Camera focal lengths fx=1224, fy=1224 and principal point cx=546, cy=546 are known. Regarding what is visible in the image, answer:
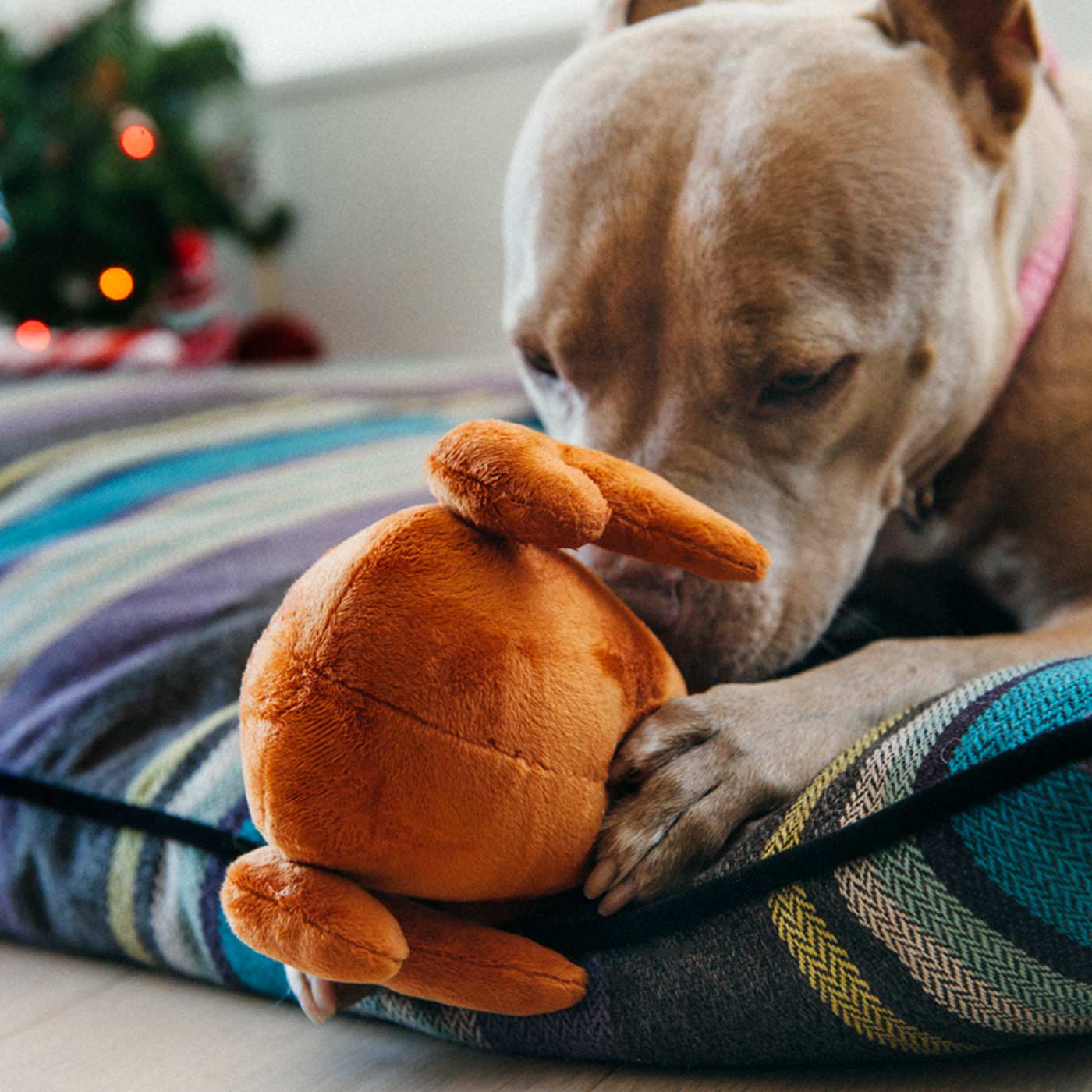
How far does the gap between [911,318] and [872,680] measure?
0.36 m

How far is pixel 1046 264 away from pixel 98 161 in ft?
12.7

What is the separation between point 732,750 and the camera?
0.76 m

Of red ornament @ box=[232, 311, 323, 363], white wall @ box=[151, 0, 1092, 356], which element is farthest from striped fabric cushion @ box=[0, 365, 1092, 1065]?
red ornament @ box=[232, 311, 323, 363]

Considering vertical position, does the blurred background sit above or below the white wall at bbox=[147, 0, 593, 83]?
below

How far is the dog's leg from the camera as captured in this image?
0.71 meters

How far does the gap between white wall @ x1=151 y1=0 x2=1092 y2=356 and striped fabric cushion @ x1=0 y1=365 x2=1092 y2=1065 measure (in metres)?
3.11

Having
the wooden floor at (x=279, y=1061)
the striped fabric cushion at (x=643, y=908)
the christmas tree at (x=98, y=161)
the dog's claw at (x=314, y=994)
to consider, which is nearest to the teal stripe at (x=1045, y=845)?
the striped fabric cushion at (x=643, y=908)

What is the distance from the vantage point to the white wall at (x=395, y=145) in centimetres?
428

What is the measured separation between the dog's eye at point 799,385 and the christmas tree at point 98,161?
3.80m

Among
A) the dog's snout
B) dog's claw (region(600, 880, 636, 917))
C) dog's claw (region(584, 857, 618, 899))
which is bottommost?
dog's claw (region(600, 880, 636, 917))

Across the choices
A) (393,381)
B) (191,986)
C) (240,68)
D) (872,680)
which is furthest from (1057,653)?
(240,68)

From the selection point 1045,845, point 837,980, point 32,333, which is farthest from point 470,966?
point 32,333

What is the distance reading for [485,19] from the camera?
423cm

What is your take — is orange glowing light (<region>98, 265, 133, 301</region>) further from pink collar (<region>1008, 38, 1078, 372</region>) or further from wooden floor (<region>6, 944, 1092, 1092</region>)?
wooden floor (<region>6, 944, 1092, 1092</region>)
